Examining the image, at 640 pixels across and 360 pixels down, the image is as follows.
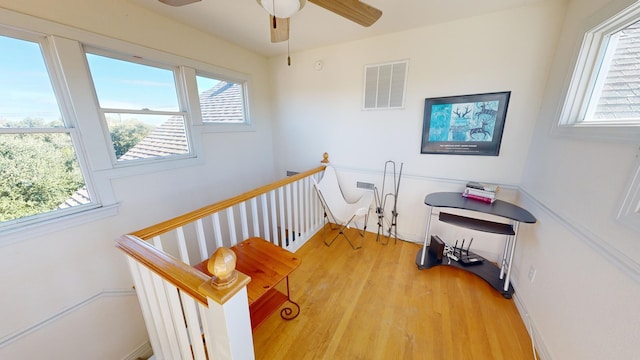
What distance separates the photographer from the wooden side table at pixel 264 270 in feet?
4.13

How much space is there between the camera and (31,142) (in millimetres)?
1503

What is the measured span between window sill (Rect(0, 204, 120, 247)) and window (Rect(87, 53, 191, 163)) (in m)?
0.47

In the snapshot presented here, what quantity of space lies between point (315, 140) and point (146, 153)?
202 cm

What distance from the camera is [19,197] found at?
1.47 metres

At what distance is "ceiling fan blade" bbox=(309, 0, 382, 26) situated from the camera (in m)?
1.28

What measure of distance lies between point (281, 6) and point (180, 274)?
1.48 m

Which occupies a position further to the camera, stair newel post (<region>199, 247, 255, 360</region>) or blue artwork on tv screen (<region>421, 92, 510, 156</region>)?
blue artwork on tv screen (<region>421, 92, 510, 156</region>)

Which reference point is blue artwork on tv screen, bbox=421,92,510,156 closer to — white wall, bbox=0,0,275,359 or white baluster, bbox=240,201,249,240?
white baluster, bbox=240,201,249,240

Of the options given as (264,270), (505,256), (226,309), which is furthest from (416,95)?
(226,309)

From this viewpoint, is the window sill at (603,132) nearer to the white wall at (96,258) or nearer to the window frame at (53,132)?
the white wall at (96,258)

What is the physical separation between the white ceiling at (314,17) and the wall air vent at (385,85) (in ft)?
1.19

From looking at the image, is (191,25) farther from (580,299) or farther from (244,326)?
(580,299)

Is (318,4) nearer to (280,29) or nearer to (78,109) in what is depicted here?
(280,29)

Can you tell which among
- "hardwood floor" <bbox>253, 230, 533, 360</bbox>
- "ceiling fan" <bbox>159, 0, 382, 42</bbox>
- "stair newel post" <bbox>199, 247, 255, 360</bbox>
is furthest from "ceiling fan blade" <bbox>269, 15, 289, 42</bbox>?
"hardwood floor" <bbox>253, 230, 533, 360</bbox>
